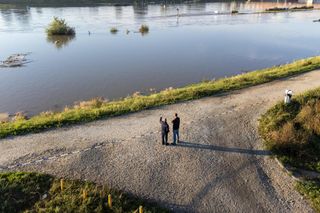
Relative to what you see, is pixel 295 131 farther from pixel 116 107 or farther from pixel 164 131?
pixel 116 107

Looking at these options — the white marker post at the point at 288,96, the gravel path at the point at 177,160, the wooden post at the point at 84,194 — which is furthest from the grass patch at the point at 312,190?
the wooden post at the point at 84,194

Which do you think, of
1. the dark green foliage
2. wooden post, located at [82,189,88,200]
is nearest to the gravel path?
the dark green foliage

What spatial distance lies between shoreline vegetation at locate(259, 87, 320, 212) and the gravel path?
21.0 inches

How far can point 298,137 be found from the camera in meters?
17.9

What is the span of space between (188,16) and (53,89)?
5913 cm

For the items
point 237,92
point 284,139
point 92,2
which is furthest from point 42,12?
point 284,139

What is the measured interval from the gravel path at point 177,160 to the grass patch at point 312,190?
0.27m

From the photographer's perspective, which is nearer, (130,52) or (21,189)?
(21,189)

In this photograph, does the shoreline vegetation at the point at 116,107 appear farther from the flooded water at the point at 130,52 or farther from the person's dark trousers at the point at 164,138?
the flooded water at the point at 130,52

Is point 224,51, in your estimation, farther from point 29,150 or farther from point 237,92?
point 29,150

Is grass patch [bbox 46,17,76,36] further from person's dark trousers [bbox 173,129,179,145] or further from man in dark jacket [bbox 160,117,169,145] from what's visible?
person's dark trousers [bbox 173,129,179,145]

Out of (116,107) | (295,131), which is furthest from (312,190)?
(116,107)

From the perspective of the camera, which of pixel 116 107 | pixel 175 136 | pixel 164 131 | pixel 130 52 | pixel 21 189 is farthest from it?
pixel 130 52

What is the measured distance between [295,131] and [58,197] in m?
12.4
